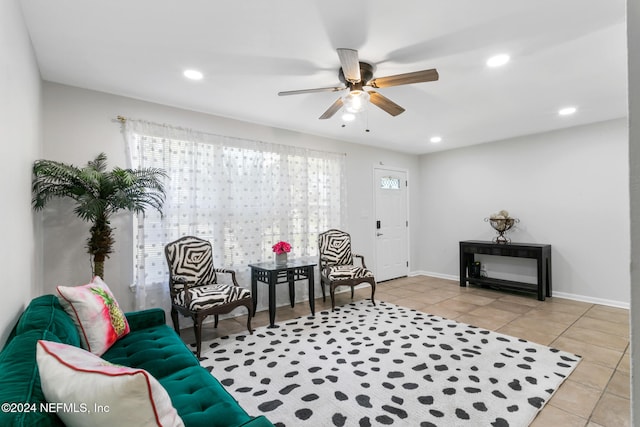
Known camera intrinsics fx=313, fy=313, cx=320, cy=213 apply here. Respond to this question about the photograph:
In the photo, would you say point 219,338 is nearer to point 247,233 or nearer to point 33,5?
point 247,233

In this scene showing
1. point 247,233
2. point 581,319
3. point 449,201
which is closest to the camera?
point 581,319

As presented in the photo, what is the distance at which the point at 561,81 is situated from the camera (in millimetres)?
3010

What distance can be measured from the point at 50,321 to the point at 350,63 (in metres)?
2.29

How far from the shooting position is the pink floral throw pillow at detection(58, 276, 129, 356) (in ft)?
6.00

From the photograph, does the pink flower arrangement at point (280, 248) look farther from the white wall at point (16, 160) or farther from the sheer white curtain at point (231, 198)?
the white wall at point (16, 160)

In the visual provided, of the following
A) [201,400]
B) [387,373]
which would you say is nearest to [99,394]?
[201,400]

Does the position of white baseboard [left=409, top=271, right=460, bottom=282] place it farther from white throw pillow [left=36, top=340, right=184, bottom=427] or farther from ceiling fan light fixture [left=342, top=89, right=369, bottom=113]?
white throw pillow [left=36, top=340, right=184, bottom=427]

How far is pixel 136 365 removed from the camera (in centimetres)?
178

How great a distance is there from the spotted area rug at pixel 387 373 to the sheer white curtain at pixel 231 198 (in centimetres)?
107

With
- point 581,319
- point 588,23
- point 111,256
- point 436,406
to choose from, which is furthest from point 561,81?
point 111,256

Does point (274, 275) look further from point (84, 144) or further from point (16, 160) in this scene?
point (16, 160)

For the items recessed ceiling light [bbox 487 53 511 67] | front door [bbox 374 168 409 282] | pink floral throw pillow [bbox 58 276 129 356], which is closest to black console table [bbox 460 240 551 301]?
front door [bbox 374 168 409 282]

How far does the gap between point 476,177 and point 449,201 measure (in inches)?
26.4

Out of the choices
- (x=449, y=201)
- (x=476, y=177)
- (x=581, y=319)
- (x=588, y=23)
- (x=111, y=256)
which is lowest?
(x=581, y=319)
